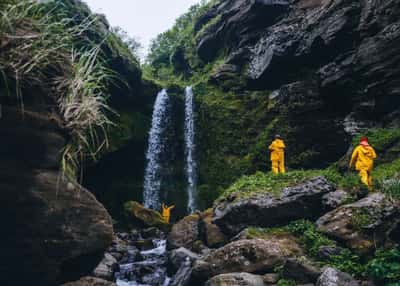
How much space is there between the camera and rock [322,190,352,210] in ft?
29.7

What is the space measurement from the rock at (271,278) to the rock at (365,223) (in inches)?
62.8

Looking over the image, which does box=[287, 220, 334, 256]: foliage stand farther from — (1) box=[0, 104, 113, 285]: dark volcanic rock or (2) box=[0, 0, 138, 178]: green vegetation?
(2) box=[0, 0, 138, 178]: green vegetation

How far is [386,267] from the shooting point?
6.27 metres

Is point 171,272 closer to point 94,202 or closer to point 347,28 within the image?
point 94,202

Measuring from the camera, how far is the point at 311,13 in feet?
59.0

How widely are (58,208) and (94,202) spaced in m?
0.66

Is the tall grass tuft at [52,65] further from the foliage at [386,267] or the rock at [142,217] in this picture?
the rock at [142,217]

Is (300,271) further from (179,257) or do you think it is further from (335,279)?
(179,257)

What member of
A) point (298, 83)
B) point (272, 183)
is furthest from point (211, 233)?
point (298, 83)

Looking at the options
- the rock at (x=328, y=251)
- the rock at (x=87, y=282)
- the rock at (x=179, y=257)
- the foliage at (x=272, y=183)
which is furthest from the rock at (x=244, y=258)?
the foliage at (x=272, y=183)

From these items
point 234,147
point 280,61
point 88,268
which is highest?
point 280,61

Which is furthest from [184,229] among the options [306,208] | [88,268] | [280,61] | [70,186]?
[280,61]

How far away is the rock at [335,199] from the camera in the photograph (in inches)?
357

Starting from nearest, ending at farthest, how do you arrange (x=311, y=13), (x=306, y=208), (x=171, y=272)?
(x=306, y=208)
(x=171, y=272)
(x=311, y=13)
